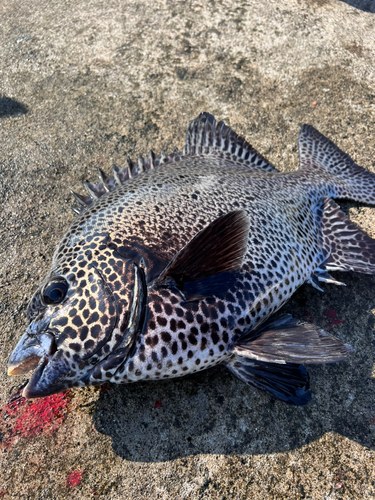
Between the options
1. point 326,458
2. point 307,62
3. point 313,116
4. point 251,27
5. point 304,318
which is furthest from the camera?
point 251,27

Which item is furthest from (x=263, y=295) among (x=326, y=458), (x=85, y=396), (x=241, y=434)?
(x=85, y=396)

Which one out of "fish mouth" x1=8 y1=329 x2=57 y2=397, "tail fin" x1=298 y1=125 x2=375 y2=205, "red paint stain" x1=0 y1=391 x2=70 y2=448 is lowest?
"red paint stain" x1=0 y1=391 x2=70 y2=448

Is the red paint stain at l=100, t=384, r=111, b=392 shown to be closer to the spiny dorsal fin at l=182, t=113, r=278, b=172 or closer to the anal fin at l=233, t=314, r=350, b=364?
the anal fin at l=233, t=314, r=350, b=364

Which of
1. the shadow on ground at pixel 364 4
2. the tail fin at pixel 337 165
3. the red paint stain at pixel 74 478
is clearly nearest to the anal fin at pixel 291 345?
the red paint stain at pixel 74 478

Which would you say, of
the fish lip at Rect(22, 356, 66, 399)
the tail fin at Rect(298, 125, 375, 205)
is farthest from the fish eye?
the tail fin at Rect(298, 125, 375, 205)

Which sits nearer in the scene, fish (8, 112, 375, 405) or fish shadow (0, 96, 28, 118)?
fish (8, 112, 375, 405)

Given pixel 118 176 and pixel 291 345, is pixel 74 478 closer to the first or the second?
pixel 291 345

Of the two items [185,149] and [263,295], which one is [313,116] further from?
[263,295]
